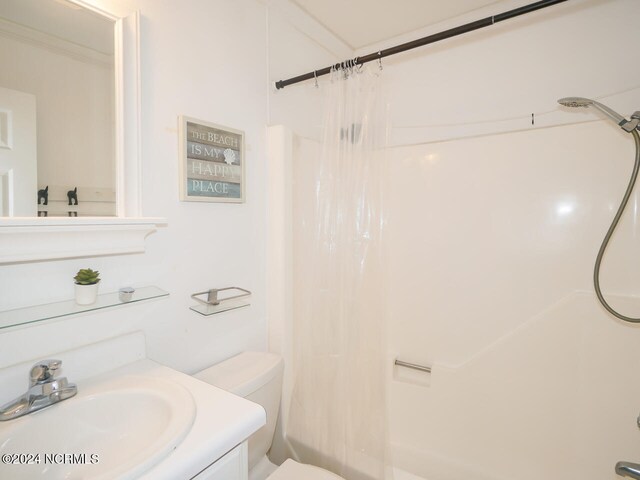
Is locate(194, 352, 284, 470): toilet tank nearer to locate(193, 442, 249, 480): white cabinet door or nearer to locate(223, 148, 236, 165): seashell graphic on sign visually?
locate(193, 442, 249, 480): white cabinet door

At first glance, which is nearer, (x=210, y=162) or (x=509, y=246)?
(x=210, y=162)

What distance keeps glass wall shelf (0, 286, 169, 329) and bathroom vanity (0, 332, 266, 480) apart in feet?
0.46

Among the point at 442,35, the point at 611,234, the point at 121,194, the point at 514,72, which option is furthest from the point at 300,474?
the point at 514,72

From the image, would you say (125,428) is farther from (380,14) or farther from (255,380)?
(380,14)

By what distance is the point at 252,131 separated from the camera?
150cm

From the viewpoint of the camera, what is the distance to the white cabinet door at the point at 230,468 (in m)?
0.76

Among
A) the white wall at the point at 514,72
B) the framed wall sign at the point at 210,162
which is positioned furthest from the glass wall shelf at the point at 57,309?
the white wall at the point at 514,72

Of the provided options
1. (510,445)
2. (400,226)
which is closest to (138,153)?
(400,226)

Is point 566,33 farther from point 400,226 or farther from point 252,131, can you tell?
point 252,131

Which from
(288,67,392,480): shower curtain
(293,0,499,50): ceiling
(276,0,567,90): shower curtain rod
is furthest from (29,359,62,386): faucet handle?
(293,0,499,50): ceiling

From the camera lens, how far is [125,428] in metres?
0.89

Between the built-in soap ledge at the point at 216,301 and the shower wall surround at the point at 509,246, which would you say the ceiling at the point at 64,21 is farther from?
the built-in soap ledge at the point at 216,301

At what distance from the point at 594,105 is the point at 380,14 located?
109 cm

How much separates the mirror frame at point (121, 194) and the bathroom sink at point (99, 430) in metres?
0.39
